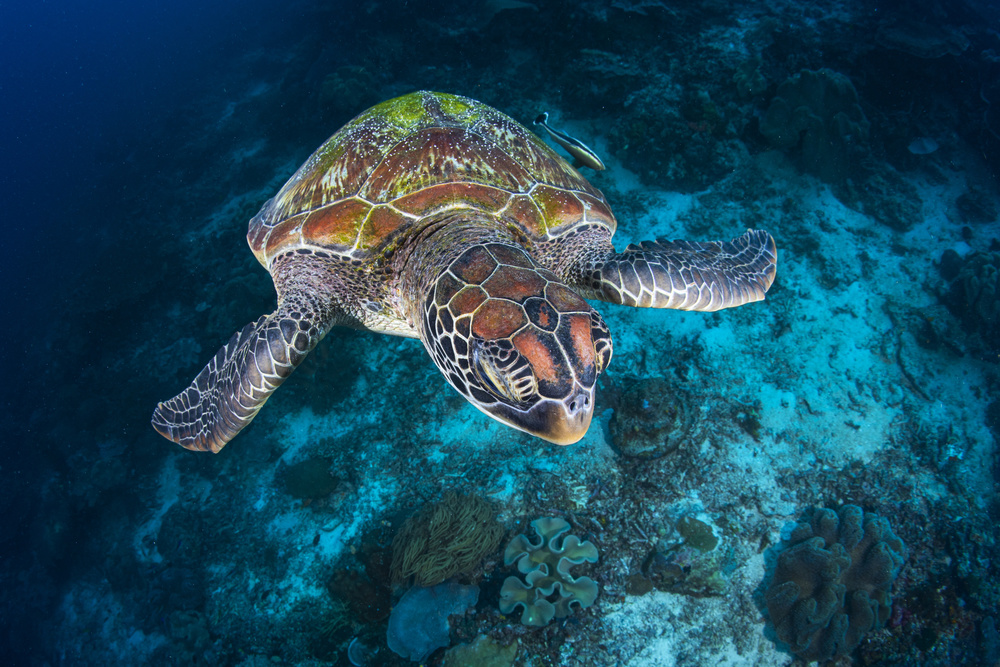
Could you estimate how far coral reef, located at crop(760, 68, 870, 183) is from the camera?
5.20 metres

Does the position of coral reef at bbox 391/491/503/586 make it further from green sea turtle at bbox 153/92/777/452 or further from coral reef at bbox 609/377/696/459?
green sea turtle at bbox 153/92/777/452

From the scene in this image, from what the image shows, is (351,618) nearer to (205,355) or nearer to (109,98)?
(205,355)

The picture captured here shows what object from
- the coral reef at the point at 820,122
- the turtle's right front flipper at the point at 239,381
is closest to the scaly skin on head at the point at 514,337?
the turtle's right front flipper at the point at 239,381

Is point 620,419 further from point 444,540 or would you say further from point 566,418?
point 566,418

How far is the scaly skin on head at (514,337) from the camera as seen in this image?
150cm

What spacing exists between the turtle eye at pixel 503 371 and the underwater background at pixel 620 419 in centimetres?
185

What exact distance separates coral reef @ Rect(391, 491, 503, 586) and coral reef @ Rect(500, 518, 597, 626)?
0.23 meters

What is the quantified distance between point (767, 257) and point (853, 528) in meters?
2.18

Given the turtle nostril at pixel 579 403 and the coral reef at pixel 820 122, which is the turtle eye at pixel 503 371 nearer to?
the turtle nostril at pixel 579 403

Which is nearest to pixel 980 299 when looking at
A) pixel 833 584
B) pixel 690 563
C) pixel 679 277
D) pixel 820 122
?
pixel 820 122

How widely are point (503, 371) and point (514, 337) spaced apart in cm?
14

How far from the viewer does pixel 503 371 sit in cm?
156

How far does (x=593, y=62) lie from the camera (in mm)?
6137

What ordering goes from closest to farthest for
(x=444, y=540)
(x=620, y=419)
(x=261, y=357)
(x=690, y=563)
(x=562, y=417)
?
1. (x=562, y=417)
2. (x=261, y=357)
3. (x=690, y=563)
4. (x=444, y=540)
5. (x=620, y=419)
